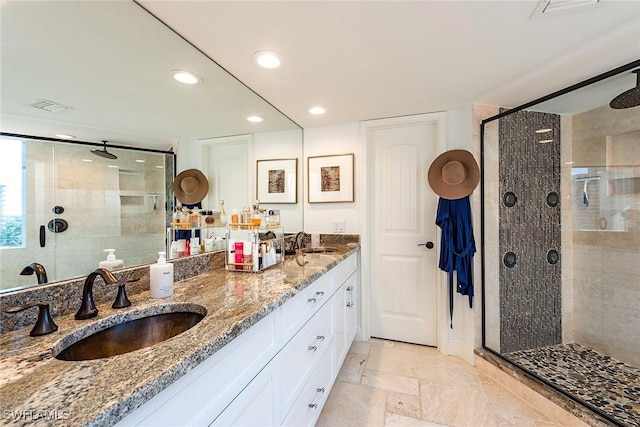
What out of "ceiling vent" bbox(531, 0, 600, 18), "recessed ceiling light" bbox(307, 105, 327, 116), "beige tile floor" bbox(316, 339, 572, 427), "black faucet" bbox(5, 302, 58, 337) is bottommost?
"beige tile floor" bbox(316, 339, 572, 427)

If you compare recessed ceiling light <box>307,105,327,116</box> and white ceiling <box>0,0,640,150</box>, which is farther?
recessed ceiling light <box>307,105,327,116</box>

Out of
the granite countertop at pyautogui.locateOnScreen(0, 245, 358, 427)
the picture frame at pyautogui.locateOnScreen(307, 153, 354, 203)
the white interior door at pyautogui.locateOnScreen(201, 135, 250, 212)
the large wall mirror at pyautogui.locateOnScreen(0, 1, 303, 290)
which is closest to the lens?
the granite countertop at pyautogui.locateOnScreen(0, 245, 358, 427)

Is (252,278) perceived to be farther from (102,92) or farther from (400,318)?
(400,318)

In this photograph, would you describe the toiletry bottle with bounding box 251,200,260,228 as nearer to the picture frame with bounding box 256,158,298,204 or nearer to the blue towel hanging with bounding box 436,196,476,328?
the picture frame with bounding box 256,158,298,204

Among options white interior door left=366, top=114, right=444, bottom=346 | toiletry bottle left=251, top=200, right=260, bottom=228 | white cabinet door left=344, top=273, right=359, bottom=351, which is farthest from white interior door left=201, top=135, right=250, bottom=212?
white interior door left=366, top=114, right=444, bottom=346

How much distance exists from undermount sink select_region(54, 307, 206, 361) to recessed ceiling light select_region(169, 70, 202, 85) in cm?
122

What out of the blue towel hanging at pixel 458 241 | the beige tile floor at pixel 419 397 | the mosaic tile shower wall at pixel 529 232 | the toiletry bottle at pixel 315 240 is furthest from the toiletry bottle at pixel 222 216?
the mosaic tile shower wall at pixel 529 232

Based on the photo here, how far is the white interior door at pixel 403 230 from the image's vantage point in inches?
100

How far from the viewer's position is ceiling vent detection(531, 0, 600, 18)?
113 cm

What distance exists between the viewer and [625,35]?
1.35 m

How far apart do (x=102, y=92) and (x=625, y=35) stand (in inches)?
97.3

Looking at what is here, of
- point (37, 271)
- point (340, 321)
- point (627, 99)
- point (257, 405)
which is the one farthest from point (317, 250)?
point (627, 99)

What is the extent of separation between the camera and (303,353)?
4.44 feet

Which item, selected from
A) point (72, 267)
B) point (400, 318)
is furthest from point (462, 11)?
point (400, 318)
